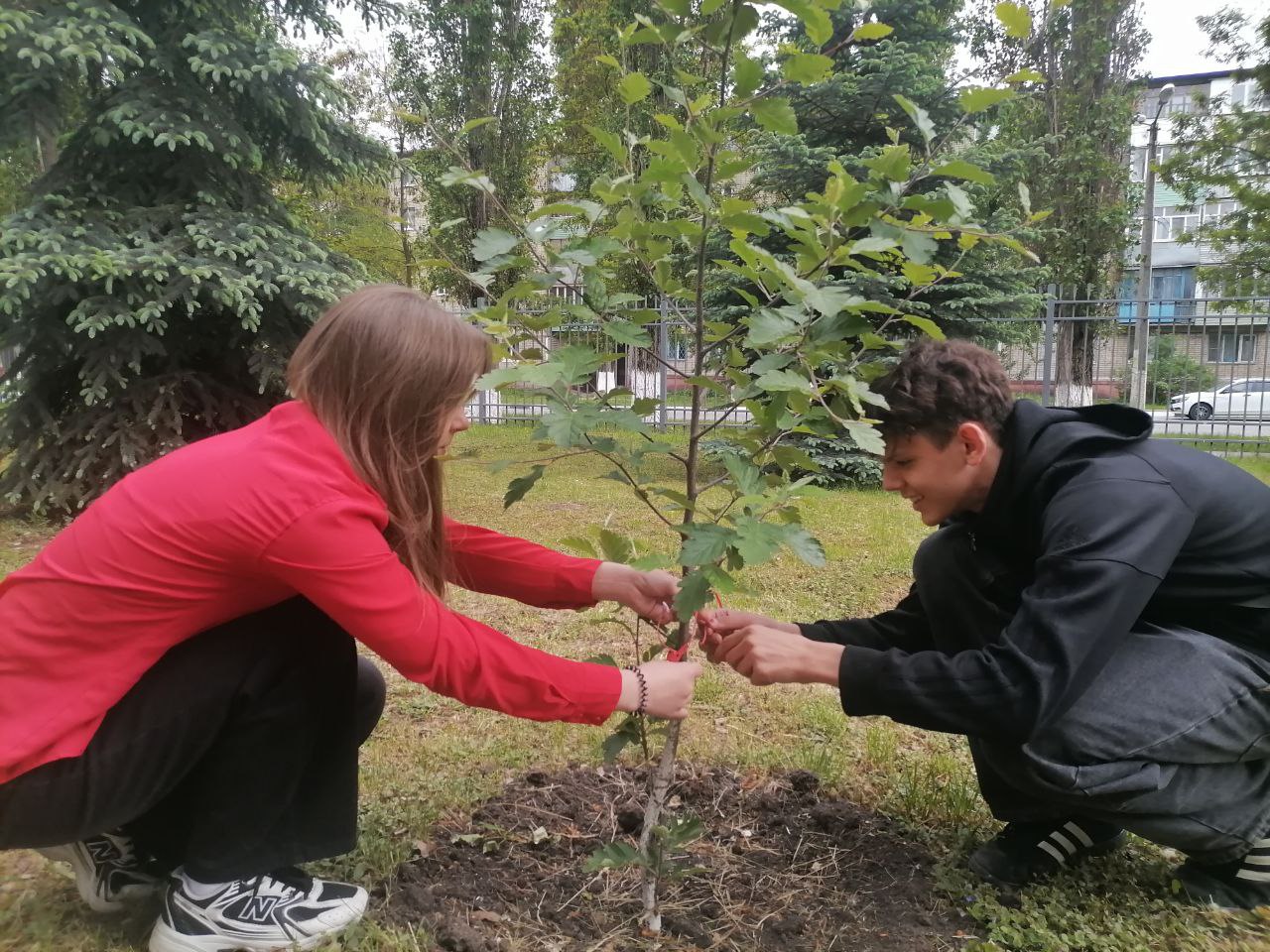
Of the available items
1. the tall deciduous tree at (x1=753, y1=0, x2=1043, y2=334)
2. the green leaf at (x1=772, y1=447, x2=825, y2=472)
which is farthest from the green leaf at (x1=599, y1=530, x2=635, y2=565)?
the tall deciduous tree at (x1=753, y1=0, x2=1043, y2=334)

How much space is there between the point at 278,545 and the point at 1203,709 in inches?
69.9

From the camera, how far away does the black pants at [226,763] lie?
1478mm

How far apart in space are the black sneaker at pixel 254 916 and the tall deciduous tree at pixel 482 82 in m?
16.2

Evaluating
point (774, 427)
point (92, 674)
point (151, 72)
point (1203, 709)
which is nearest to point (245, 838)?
point (92, 674)

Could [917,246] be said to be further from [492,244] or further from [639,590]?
[639,590]

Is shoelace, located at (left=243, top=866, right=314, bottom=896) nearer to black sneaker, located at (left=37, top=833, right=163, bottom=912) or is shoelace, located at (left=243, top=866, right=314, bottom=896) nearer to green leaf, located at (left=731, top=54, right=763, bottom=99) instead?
black sneaker, located at (left=37, top=833, right=163, bottom=912)

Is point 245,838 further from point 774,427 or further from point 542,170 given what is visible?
point 542,170

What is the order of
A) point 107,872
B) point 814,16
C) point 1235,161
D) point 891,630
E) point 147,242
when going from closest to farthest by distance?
1. point 814,16
2. point 107,872
3. point 891,630
4. point 147,242
5. point 1235,161

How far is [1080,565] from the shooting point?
5.10 ft

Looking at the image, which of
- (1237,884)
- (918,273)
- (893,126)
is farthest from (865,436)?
(893,126)

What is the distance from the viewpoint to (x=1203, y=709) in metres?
1.69

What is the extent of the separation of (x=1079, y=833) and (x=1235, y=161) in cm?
1161

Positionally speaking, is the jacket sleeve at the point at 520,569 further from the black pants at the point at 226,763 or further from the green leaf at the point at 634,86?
the green leaf at the point at 634,86

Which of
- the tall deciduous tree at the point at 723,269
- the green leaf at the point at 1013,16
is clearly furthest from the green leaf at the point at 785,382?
the green leaf at the point at 1013,16
